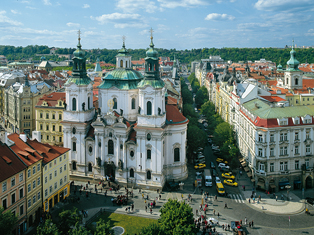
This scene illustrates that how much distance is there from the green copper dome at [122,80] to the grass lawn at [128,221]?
86.5 feet

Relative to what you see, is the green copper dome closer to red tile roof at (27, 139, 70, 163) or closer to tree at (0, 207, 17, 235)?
red tile roof at (27, 139, 70, 163)

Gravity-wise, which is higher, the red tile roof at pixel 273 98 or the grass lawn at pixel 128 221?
the red tile roof at pixel 273 98

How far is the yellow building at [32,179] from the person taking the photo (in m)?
48.3

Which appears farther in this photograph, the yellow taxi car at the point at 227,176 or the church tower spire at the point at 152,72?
the yellow taxi car at the point at 227,176

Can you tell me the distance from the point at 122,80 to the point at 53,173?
78.2ft

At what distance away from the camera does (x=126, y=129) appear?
6406 cm

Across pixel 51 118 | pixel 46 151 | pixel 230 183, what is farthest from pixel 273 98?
pixel 46 151

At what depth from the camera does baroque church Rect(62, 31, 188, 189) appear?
6294cm

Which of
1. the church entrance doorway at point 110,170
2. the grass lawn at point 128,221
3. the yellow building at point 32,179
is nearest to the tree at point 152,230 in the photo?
the grass lawn at point 128,221

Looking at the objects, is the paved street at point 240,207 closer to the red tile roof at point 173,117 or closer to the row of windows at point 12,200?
the row of windows at point 12,200

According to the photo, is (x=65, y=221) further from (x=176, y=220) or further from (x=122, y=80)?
(x=122, y=80)

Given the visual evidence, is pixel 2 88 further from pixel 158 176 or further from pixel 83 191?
pixel 158 176

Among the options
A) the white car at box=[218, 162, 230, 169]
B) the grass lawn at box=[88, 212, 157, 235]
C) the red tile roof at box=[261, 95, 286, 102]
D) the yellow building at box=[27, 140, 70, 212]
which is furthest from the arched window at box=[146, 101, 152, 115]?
the red tile roof at box=[261, 95, 286, 102]

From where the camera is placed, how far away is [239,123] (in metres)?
81.3
